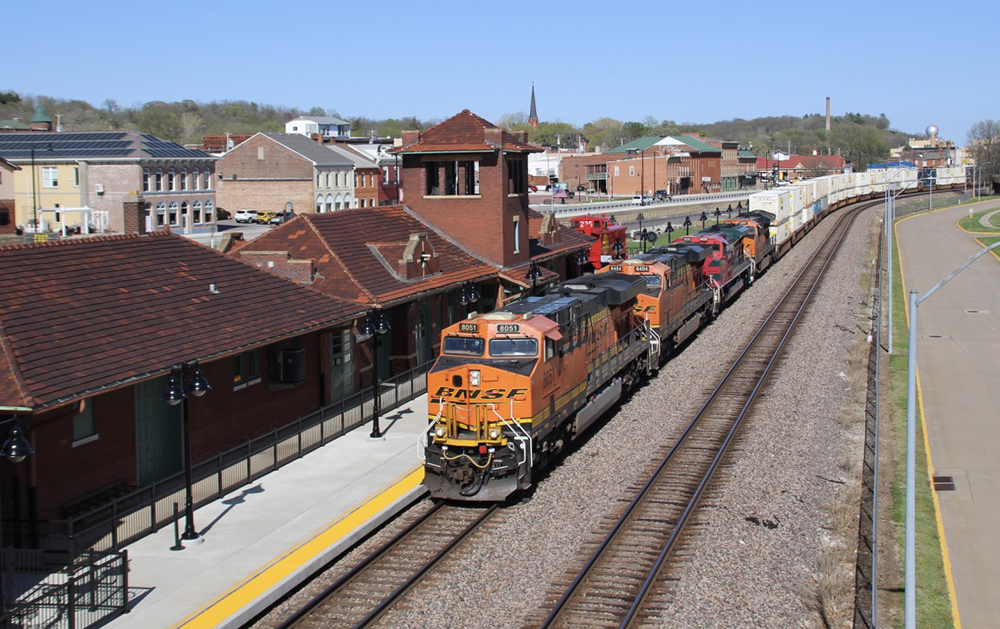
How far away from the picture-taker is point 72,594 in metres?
14.4

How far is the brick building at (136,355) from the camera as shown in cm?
1780

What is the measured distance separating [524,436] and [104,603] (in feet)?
28.3

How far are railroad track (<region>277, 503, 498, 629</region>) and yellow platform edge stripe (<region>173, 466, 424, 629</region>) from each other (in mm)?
799

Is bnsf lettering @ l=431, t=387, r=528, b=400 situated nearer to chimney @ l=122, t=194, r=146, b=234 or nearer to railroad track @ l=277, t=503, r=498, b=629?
railroad track @ l=277, t=503, r=498, b=629

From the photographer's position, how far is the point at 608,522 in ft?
65.1

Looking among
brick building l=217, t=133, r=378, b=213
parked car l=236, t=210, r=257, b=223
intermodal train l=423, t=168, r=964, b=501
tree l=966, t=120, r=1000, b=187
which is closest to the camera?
intermodal train l=423, t=168, r=964, b=501

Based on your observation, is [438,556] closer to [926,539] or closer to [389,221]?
[926,539]

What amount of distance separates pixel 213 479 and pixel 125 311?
404cm

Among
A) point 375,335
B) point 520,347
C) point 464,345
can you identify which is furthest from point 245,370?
point 520,347

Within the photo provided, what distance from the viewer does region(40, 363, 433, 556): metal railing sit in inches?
698

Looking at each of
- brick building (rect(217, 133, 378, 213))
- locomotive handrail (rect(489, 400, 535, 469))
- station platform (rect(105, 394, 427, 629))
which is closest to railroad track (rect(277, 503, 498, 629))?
station platform (rect(105, 394, 427, 629))

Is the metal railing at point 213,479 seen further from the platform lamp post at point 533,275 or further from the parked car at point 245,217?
the parked car at point 245,217

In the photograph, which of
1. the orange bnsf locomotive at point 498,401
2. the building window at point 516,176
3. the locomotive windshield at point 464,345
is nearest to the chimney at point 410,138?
the building window at point 516,176

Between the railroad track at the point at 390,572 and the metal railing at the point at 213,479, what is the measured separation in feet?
11.5
